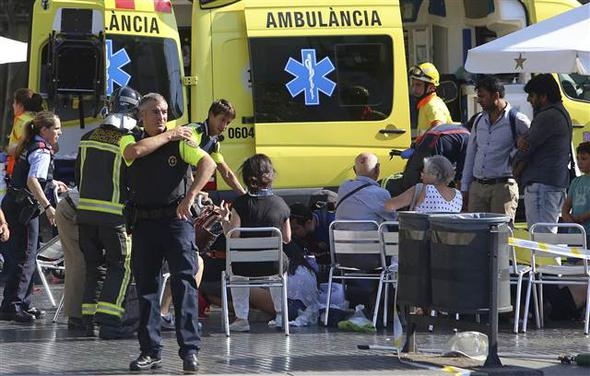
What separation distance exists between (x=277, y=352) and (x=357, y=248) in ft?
5.34

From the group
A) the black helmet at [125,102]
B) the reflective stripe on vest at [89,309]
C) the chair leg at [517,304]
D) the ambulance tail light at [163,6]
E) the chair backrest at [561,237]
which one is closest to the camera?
the black helmet at [125,102]

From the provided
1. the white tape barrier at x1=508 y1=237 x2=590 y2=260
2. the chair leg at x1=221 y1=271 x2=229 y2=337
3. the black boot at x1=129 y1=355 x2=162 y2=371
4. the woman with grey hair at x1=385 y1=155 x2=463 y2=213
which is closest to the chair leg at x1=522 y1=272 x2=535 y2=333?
the white tape barrier at x1=508 y1=237 x2=590 y2=260

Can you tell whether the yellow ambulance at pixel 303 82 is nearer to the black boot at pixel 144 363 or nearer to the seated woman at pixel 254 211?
the seated woman at pixel 254 211

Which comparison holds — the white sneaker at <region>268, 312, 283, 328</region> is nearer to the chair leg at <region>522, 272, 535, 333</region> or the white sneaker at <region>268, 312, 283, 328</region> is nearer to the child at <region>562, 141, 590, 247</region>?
the chair leg at <region>522, 272, 535, 333</region>

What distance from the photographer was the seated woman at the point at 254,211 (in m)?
10.9

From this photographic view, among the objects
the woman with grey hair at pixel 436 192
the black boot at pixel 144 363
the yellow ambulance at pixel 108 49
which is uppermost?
the yellow ambulance at pixel 108 49

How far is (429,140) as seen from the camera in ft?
41.1

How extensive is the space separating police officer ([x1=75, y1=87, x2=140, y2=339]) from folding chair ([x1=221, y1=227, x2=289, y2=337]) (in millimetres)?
796

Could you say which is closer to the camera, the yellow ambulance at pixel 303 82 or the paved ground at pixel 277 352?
the paved ground at pixel 277 352

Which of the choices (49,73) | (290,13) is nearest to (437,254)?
(290,13)

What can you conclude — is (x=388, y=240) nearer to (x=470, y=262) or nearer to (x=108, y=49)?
(x=470, y=262)

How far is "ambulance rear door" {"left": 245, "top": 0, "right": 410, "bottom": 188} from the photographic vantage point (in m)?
13.7

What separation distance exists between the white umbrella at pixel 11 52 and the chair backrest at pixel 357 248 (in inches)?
131

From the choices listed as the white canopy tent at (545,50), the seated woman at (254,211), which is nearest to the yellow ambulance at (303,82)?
the white canopy tent at (545,50)
